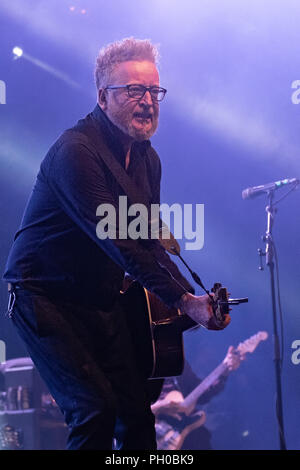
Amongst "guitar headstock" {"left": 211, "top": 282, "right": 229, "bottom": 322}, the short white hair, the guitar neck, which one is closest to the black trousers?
"guitar headstock" {"left": 211, "top": 282, "right": 229, "bottom": 322}

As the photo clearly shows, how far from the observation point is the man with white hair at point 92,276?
88.8 inches

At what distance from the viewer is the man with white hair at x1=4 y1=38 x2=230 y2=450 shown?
2.26 meters

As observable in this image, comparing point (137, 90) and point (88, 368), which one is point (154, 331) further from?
point (137, 90)

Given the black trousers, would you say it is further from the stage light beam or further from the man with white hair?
the stage light beam

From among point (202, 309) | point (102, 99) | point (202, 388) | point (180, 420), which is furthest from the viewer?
point (202, 388)

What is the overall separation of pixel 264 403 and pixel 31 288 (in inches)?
199

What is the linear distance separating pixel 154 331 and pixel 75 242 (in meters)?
0.58

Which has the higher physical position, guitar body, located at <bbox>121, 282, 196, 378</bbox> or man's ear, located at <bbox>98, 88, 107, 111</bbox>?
man's ear, located at <bbox>98, 88, 107, 111</bbox>

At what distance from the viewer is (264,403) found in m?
6.75

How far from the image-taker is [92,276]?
8.09 ft

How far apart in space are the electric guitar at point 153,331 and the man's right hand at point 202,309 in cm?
42

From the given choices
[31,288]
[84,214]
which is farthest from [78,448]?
[84,214]

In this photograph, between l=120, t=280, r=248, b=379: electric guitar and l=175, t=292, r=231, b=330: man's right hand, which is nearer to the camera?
l=175, t=292, r=231, b=330: man's right hand

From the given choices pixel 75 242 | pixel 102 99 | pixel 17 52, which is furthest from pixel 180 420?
pixel 17 52
